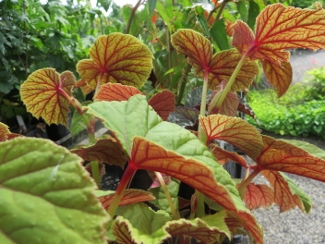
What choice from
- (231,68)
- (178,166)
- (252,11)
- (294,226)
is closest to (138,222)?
(178,166)

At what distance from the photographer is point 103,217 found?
0.72 ft

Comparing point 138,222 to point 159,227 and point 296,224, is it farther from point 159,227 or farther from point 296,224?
point 296,224

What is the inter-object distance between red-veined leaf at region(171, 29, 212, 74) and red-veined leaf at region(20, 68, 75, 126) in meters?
0.21

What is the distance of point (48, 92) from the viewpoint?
0.67 metres

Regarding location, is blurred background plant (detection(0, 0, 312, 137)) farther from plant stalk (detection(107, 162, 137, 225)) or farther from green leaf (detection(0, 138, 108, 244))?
green leaf (detection(0, 138, 108, 244))

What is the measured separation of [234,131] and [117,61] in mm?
283

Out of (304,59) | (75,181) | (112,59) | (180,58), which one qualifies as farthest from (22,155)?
(304,59)

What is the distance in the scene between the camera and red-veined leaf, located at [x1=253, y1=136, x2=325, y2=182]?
45 centimetres

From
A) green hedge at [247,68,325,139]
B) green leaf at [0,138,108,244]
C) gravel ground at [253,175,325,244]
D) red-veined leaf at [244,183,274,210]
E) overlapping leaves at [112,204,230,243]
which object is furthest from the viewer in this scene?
green hedge at [247,68,325,139]

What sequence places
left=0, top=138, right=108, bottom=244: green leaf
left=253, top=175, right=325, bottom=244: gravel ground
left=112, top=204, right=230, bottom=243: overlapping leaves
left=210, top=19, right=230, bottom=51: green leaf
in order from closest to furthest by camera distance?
left=0, top=138, right=108, bottom=244: green leaf < left=112, top=204, right=230, bottom=243: overlapping leaves < left=210, top=19, right=230, bottom=51: green leaf < left=253, top=175, right=325, bottom=244: gravel ground

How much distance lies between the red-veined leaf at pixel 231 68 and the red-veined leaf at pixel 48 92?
0.27 meters

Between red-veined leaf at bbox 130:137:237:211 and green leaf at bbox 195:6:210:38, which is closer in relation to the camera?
red-veined leaf at bbox 130:137:237:211

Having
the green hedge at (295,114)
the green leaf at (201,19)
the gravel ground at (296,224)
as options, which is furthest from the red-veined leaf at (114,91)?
the green hedge at (295,114)

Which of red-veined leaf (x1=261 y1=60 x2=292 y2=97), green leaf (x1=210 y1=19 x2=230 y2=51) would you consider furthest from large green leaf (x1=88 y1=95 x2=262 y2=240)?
green leaf (x1=210 y1=19 x2=230 y2=51)
